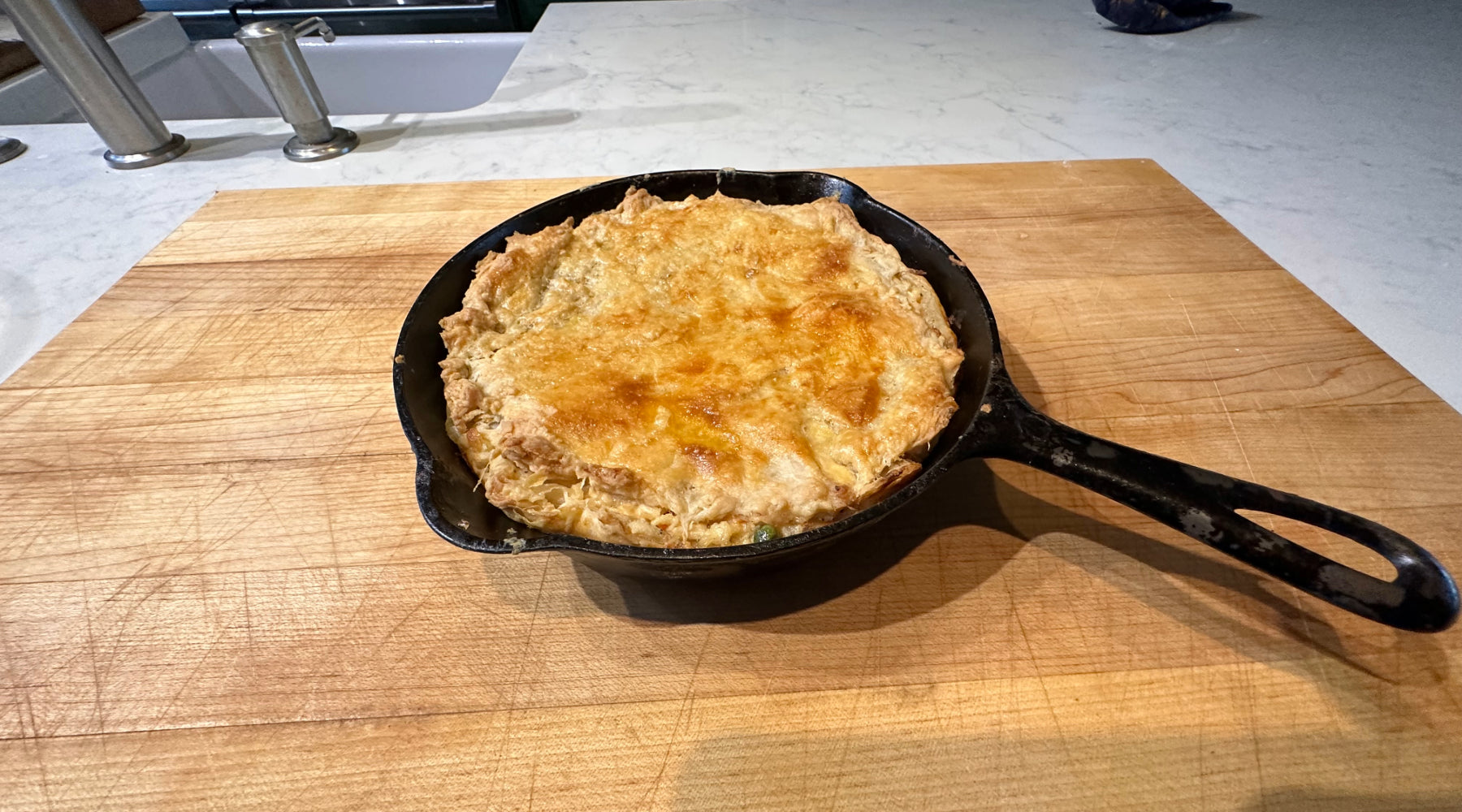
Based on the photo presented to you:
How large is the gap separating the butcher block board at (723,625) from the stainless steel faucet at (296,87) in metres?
1.30

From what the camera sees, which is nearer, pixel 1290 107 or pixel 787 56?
pixel 1290 107

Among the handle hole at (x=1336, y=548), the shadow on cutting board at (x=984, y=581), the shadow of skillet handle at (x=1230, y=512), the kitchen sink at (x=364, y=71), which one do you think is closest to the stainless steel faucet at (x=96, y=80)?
the kitchen sink at (x=364, y=71)

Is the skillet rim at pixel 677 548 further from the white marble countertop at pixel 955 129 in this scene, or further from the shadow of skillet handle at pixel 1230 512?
the white marble countertop at pixel 955 129

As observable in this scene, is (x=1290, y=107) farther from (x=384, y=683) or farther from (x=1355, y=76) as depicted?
(x=384, y=683)

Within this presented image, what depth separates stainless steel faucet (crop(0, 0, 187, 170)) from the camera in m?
2.51

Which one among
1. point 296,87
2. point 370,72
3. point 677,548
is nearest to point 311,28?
point 296,87

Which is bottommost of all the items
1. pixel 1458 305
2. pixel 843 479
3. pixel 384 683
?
pixel 1458 305

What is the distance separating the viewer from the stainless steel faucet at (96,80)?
2514 mm

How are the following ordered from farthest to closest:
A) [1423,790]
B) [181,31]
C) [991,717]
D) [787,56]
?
[181,31], [787,56], [991,717], [1423,790]

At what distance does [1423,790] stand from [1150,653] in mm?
399

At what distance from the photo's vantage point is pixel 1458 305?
2.06m

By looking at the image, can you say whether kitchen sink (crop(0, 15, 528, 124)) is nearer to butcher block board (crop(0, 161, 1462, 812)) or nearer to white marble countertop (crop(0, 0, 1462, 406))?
white marble countertop (crop(0, 0, 1462, 406))

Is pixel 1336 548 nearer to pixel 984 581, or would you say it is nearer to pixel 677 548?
pixel 984 581

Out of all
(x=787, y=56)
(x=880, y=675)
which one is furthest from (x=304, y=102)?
(x=880, y=675)
